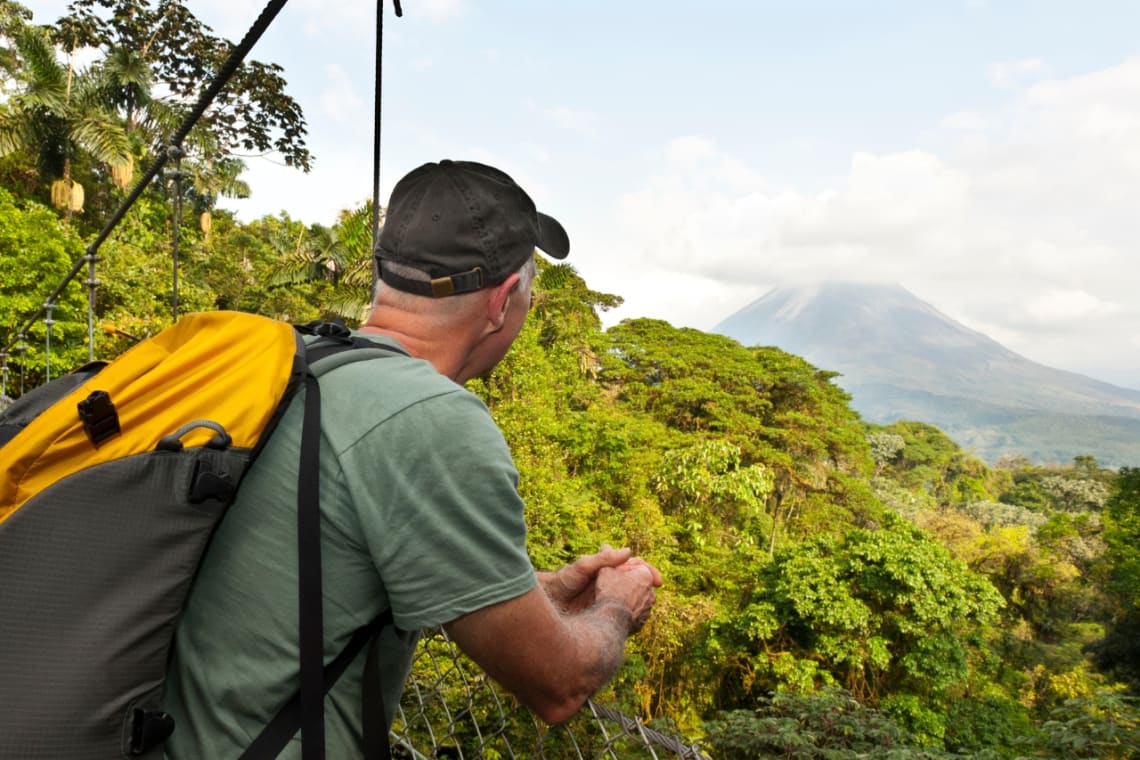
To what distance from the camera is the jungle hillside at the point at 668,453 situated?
13359mm

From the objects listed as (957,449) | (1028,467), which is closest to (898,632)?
(957,449)

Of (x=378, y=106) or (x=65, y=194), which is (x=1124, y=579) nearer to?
(x=378, y=106)

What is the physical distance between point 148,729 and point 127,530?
8.8 inches

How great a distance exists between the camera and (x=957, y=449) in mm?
53094

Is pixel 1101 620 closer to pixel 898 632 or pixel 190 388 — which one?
pixel 898 632

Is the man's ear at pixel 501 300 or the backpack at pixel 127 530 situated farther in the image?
the man's ear at pixel 501 300

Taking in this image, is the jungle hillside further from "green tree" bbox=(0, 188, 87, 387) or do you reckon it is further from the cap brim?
the cap brim

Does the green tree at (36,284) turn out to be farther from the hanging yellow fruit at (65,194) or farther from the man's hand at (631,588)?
the man's hand at (631,588)

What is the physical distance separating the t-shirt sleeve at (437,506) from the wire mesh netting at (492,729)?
525 mm

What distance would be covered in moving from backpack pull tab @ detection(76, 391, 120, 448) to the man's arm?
438 mm

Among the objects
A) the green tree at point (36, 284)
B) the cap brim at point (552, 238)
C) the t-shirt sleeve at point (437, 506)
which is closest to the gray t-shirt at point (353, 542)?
the t-shirt sleeve at point (437, 506)

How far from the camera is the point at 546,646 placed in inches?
35.9

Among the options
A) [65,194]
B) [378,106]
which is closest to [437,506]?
[378,106]

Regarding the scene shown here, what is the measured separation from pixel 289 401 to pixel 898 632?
50.6 feet
